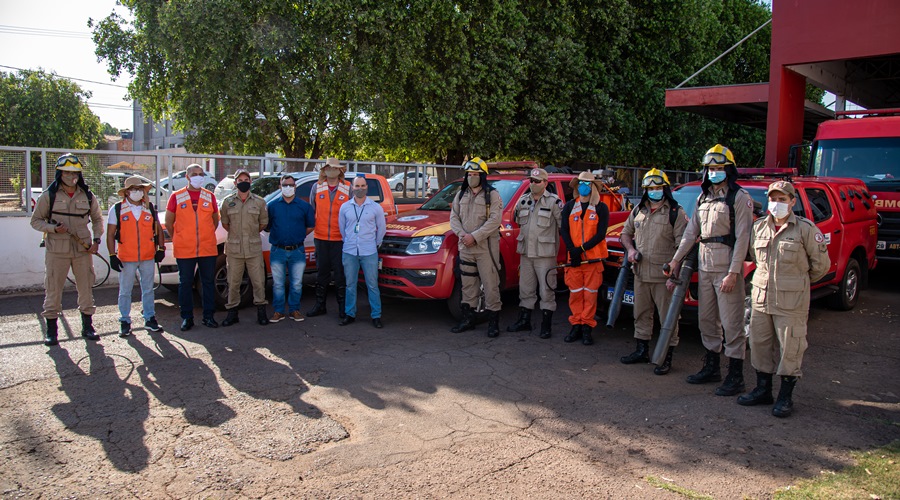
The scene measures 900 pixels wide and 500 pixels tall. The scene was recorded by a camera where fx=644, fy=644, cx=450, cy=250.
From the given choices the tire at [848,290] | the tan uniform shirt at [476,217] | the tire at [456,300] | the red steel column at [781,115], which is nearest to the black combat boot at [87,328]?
the tire at [456,300]

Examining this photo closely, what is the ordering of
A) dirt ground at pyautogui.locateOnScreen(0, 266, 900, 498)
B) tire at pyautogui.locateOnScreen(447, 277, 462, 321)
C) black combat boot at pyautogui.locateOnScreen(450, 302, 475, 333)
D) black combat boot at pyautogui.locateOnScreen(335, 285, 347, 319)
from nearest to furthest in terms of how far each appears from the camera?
dirt ground at pyautogui.locateOnScreen(0, 266, 900, 498) → black combat boot at pyautogui.locateOnScreen(450, 302, 475, 333) → tire at pyautogui.locateOnScreen(447, 277, 462, 321) → black combat boot at pyautogui.locateOnScreen(335, 285, 347, 319)

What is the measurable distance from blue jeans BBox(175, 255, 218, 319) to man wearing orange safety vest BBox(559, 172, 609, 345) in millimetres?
4202

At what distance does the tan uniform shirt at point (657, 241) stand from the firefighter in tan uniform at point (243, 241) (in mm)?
4430

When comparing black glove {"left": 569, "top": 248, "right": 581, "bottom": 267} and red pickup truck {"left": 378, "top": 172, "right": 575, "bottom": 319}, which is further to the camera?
red pickup truck {"left": 378, "top": 172, "right": 575, "bottom": 319}

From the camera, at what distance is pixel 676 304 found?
19.4 feet

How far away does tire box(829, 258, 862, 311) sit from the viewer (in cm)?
866

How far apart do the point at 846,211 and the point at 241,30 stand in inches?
488

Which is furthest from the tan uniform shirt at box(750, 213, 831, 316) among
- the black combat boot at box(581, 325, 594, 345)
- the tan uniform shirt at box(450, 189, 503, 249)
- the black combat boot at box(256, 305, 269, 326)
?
the black combat boot at box(256, 305, 269, 326)

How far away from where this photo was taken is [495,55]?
54.2ft

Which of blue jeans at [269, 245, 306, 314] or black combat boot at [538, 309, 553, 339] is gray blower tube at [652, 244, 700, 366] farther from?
blue jeans at [269, 245, 306, 314]

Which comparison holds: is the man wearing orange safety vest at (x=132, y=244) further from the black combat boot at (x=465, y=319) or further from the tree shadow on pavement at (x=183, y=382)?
the black combat boot at (x=465, y=319)

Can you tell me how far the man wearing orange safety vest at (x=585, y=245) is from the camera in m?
7.01

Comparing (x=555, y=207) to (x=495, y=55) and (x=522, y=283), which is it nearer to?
(x=522, y=283)

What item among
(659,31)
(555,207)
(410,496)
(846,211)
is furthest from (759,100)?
(410,496)
